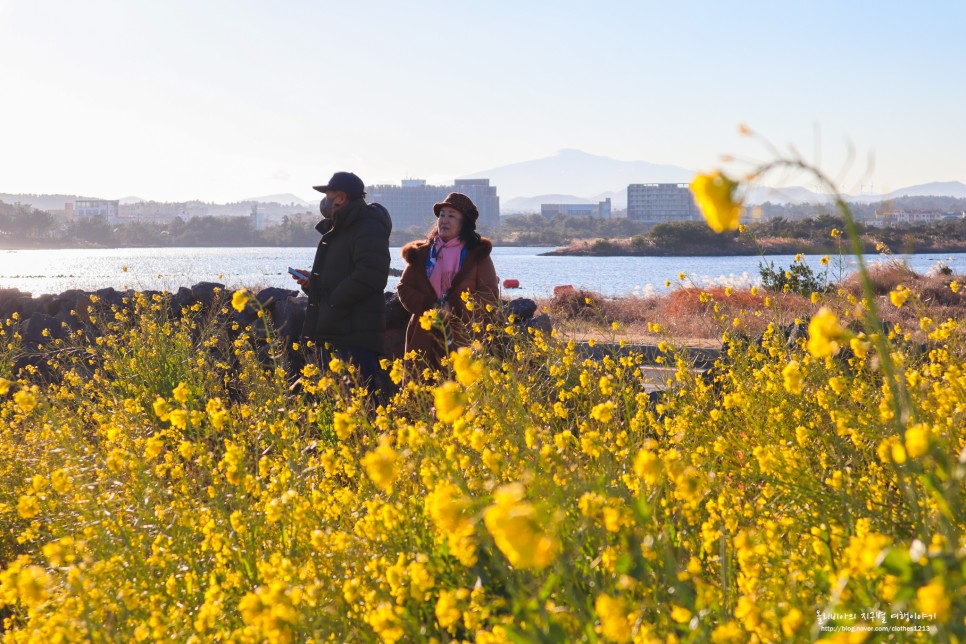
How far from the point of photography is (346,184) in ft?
20.9

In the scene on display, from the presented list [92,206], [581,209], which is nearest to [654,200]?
[581,209]

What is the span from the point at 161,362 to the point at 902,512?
588 centimetres

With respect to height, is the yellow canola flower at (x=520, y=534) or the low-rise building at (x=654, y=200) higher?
the low-rise building at (x=654, y=200)

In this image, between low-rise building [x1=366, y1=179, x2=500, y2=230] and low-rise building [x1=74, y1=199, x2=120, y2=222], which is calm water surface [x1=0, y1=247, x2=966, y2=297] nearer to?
low-rise building [x1=366, y1=179, x2=500, y2=230]

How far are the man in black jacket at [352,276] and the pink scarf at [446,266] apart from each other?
335mm

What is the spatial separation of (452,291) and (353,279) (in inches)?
25.6

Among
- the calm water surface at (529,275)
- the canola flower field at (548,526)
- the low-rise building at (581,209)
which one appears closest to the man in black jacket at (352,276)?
the canola flower field at (548,526)

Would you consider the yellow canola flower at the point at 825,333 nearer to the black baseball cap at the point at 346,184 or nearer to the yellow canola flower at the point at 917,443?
the yellow canola flower at the point at 917,443

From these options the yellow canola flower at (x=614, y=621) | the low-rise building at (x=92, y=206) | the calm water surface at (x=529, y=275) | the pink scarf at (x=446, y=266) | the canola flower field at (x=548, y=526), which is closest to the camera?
the yellow canola flower at (x=614, y=621)

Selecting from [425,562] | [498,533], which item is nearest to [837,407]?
[425,562]

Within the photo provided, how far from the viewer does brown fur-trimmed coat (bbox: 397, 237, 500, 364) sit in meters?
6.24

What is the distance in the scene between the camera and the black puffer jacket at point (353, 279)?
20.7ft

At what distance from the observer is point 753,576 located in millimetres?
2156

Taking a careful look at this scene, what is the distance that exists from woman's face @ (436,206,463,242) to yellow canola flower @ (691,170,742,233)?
4.90m
